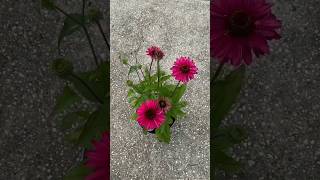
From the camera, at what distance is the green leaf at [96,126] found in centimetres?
156

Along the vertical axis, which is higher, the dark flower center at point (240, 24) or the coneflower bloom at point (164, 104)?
the dark flower center at point (240, 24)

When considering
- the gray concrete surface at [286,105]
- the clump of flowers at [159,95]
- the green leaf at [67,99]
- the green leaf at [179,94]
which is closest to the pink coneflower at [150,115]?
the clump of flowers at [159,95]

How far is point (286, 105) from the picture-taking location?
7.18 feet

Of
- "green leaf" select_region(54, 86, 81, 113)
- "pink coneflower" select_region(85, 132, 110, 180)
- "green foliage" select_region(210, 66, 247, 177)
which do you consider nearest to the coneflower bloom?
"pink coneflower" select_region(85, 132, 110, 180)

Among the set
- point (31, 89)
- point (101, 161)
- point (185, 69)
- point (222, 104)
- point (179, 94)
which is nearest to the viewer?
point (185, 69)

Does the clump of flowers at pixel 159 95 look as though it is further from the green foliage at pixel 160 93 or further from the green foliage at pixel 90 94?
the green foliage at pixel 90 94

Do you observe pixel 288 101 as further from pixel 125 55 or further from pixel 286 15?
pixel 125 55

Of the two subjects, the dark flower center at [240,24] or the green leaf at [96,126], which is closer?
the dark flower center at [240,24]

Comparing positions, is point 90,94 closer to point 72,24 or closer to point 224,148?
point 72,24

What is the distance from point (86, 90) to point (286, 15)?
105 cm

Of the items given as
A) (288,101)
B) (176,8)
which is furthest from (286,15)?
(176,8)

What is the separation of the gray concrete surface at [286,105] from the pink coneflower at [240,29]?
77 cm

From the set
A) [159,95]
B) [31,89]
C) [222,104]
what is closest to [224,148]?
[222,104]

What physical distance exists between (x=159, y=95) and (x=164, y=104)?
0.03 m
